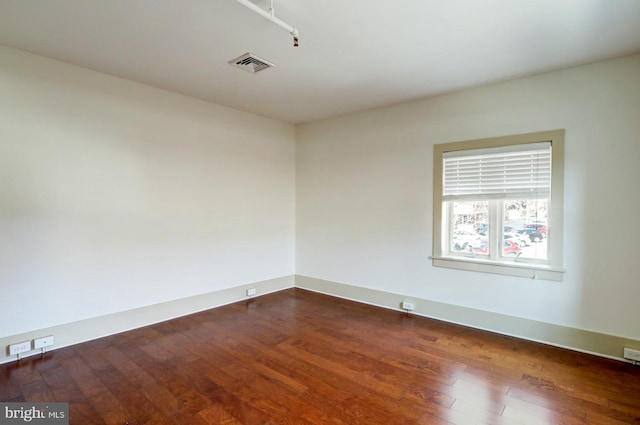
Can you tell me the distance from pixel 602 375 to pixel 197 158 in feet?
15.8

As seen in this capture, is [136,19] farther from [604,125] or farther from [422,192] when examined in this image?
[604,125]

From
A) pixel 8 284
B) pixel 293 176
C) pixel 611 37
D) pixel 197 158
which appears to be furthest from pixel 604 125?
pixel 8 284

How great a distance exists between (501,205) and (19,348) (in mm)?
5017

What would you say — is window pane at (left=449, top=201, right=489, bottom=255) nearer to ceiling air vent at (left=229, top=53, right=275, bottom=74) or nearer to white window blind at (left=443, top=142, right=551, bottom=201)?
white window blind at (left=443, top=142, right=551, bottom=201)

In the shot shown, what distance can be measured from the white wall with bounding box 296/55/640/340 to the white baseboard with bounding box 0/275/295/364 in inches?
60.3

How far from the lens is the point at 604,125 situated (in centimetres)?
295

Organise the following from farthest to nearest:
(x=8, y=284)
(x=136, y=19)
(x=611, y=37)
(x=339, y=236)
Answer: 1. (x=339, y=236)
2. (x=8, y=284)
3. (x=611, y=37)
4. (x=136, y=19)

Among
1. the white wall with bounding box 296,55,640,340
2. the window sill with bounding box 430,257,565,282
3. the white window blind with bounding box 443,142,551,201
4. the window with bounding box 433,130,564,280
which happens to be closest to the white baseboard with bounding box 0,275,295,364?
the white wall with bounding box 296,55,640,340

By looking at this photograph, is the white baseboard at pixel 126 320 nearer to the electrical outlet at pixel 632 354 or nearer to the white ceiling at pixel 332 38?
the white ceiling at pixel 332 38

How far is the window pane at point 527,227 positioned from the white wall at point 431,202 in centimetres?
21

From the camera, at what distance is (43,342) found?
2.93m

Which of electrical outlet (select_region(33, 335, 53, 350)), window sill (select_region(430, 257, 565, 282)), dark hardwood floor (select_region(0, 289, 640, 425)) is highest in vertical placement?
window sill (select_region(430, 257, 565, 282))

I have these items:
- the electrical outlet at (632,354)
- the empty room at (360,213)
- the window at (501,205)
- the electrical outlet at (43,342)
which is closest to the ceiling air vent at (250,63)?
the empty room at (360,213)

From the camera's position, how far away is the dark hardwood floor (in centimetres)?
214
